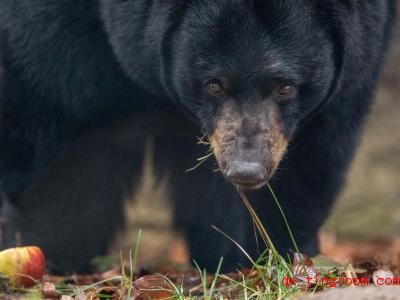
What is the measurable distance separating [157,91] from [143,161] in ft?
4.88

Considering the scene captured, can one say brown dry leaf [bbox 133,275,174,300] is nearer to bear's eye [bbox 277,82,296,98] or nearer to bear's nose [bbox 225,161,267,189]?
bear's nose [bbox 225,161,267,189]

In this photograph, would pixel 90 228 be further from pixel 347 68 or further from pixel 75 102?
pixel 347 68

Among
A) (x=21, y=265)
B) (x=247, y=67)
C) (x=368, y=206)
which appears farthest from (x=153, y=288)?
(x=368, y=206)

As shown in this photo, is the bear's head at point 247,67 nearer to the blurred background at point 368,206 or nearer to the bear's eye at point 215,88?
the bear's eye at point 215,88

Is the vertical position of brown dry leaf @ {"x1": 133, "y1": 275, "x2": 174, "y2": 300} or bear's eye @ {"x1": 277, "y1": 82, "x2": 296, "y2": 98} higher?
bear's eye @ {"x1": 277, "y1": 82, "x2": 296, "y2": 98}

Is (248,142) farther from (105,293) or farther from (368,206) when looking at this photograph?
(368,206)

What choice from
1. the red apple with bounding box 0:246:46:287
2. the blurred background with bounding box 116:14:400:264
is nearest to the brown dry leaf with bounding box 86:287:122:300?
the red apple with bounding box 0:246:46:287

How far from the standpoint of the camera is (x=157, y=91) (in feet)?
18.4

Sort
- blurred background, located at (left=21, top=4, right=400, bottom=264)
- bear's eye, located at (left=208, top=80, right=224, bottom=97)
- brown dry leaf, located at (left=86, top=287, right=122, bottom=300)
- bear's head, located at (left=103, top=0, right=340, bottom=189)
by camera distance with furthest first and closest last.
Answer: blurred background, located at (left=21, top=4, right=400, bottom=264) < bear's eye, located at (left=208, top=80, right=224, bottom=97) < bear's head, located at (left=103, top=0, right=340, bottom=189) < brown dry leaf, located at (left=86, top=287, right=122, bottom=300)

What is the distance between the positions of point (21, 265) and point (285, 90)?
1.60 metres

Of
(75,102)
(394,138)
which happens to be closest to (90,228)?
(75,102)

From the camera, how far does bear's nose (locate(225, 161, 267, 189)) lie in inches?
183

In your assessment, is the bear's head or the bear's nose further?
the bear's head

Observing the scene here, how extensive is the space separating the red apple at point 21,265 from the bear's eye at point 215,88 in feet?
4.00
